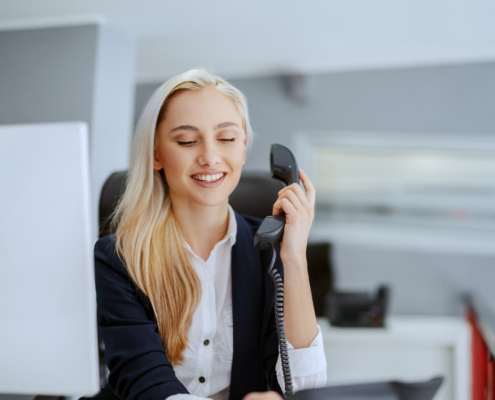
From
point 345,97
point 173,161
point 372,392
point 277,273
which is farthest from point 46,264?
point 345,97

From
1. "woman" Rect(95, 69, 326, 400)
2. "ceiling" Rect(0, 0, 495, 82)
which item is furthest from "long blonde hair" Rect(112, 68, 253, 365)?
Result: "ceiling" Rect(0, 0, 495, 82)

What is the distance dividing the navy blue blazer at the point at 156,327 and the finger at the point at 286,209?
3.5 inches

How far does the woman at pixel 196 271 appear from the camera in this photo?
0.55 meters

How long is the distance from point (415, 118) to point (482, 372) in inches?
73.5

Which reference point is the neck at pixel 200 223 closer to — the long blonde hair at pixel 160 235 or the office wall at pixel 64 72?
the long blonde hair at pixel 160 235

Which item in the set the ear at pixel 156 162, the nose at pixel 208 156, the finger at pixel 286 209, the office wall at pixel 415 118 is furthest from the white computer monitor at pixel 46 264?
the office wall at pixel 415 118

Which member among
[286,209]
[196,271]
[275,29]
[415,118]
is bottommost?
[196,271]

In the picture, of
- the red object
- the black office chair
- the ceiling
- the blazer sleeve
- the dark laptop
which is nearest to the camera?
the dark laptop

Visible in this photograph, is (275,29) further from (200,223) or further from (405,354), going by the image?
(405,354)

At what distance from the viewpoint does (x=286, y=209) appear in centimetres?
57

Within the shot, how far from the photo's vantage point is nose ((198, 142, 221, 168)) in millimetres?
544

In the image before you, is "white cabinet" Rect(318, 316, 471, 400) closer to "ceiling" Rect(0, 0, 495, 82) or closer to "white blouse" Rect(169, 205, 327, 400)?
"white blouse" Rect(169, 205, 327, 400)

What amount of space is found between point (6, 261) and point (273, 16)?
1.14m

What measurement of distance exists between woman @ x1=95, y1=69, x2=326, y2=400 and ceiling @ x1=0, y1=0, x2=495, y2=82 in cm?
41
